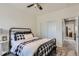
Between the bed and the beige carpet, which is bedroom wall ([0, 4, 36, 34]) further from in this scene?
the beige carpet

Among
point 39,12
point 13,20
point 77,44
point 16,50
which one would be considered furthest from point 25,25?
point 77,44

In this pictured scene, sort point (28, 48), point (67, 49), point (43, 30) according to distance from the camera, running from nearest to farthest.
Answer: point (28, 48), point (67, 49), point (43, 30)

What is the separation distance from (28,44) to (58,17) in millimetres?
684

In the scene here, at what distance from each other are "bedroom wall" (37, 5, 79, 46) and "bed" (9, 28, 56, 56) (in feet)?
0.38

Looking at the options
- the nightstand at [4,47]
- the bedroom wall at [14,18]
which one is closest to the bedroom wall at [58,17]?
the bedroom wall at [14,18]

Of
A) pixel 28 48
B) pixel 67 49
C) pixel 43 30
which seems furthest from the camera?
pixel 43 30

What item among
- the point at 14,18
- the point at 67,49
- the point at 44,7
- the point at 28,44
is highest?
the point at 44,7

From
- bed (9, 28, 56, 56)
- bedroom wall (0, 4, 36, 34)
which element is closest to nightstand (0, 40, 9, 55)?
bed (9, 28, 56, 56)

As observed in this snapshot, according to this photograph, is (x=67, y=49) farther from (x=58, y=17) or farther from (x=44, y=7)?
(x=44, y=7)

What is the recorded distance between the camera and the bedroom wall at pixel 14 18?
5.38 feet

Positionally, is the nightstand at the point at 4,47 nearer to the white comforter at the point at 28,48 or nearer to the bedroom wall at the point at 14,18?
the white comforter at the point at 28,48

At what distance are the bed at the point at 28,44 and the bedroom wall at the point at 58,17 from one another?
4.6 inches

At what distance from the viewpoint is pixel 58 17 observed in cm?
175

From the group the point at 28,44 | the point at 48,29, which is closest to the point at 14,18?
the point at 28,44
